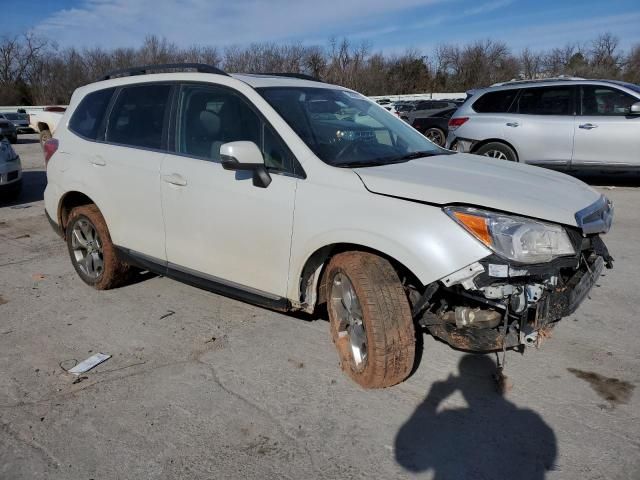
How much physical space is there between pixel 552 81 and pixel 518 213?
7.74 m

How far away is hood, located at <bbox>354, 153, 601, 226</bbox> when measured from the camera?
2863 millimetres

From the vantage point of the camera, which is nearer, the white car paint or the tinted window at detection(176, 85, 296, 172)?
the white car paint

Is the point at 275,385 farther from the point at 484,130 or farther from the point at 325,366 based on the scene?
the point at 484,130

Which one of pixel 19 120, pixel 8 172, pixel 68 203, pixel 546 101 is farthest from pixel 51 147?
pixel 19 120

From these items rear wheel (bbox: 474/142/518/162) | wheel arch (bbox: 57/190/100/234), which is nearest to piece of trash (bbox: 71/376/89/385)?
wheel arch (bbox: 57/190/100/234)

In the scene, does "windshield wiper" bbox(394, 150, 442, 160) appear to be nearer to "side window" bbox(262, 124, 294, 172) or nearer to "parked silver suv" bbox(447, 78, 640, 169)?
"side window" bbox(262, 124, 294, 172)

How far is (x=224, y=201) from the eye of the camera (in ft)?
12.0

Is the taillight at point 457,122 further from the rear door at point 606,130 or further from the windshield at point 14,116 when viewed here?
the windshield at point 14,116

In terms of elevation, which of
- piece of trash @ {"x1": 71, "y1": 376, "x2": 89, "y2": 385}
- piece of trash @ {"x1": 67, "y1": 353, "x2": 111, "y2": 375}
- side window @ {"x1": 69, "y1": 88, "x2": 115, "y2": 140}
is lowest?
piece of trash @ {"x1": 71, "y1": 376, "x2": 89, "y2": 385}

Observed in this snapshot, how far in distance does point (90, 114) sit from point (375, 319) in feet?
11.1

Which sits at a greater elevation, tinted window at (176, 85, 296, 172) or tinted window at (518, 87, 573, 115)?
tinted window at (518, 87, 573, 115)

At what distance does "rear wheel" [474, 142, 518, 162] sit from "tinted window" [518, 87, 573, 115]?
2.26ft

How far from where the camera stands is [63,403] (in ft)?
10.5

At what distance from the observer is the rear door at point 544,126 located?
909 centimetres
